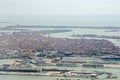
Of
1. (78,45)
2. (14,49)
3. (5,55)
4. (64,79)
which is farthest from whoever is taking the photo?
(78,45)

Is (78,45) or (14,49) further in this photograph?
(78,45)

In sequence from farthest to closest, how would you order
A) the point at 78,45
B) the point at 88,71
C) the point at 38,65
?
the point at 78,45, the point at 38,65, the point at 88,71

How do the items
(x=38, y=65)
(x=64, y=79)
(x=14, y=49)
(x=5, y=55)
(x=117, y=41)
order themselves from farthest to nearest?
1. (x=117, y=41)
2. (x=14, y=49)
3. (x=5, y=55)
4. (x=38, y=65)
5. (x=64, y=79)

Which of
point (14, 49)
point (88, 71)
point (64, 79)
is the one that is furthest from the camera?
point (14, 49)

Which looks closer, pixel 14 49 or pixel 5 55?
pixel 5 55

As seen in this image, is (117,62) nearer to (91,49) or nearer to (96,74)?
(96,74)

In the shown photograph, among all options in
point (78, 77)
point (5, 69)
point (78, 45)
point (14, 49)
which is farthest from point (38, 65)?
point (78, 45)

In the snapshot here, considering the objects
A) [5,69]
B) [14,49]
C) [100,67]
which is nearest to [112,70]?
[100,67]

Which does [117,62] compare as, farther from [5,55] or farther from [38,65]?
[5,55]
